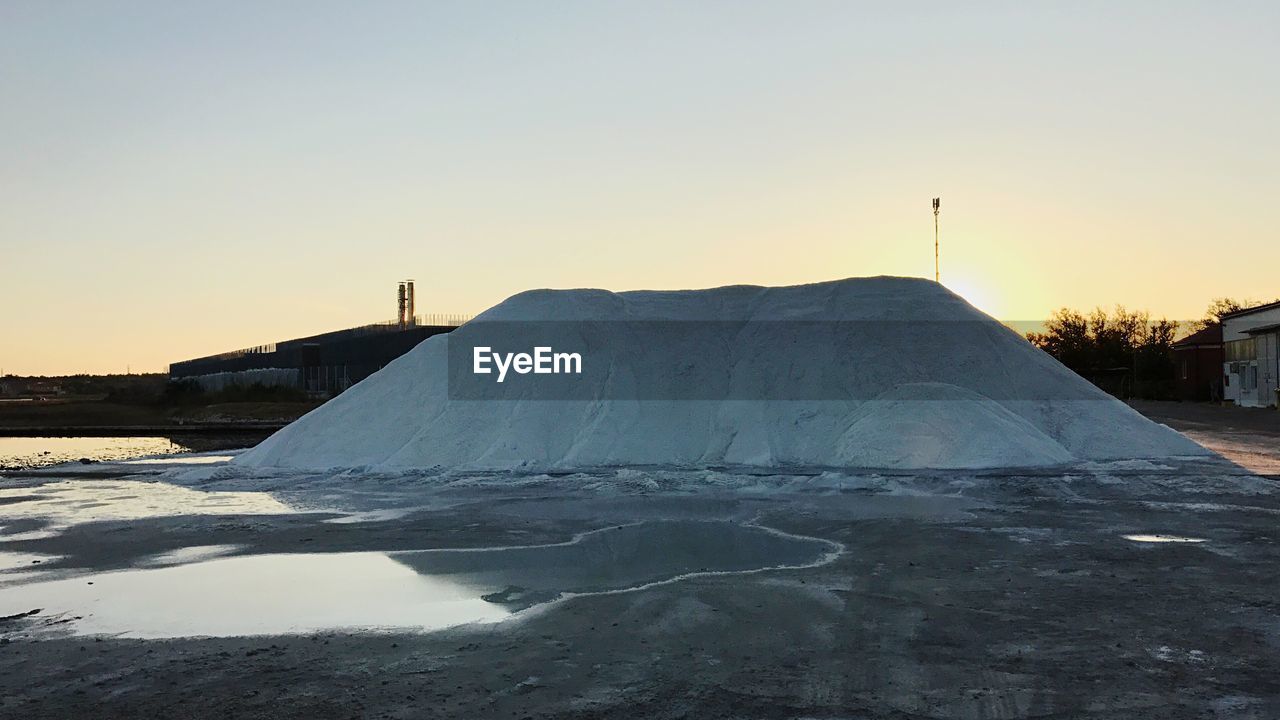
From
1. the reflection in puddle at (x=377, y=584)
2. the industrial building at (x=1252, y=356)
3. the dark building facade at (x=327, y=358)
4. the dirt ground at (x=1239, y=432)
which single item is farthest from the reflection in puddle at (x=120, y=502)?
the industrial building at (x=1252, y=356)

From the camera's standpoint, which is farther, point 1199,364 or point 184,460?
point 1199,364

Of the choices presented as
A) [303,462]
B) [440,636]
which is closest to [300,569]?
[440,636]

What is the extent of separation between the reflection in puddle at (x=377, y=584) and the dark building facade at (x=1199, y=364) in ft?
201

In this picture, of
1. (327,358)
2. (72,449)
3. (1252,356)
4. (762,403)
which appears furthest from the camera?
(327,358)

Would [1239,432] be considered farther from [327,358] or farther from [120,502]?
[327,358]

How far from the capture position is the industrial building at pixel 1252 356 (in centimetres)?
4994

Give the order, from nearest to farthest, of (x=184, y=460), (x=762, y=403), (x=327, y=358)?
1. (x=762, y=403)
2. (x=184, y=460)
3. (x=327, y=358)

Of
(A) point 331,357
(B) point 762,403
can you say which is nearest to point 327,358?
(A) point 331,357

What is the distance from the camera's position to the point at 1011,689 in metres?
6.06

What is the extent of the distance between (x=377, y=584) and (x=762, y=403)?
16.9 m

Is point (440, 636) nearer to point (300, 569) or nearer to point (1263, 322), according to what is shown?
point (300, 569)

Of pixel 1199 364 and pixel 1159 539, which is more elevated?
pixel 1199 364

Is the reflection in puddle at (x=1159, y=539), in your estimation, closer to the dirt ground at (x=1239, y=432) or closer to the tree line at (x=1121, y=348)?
the dirt ground at (x=1239, y=432)

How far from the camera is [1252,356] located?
5284 cm
